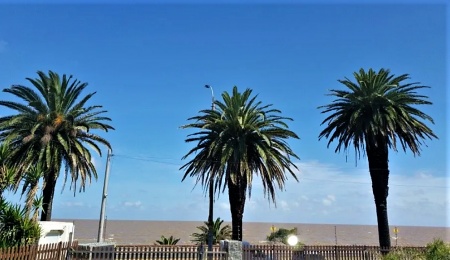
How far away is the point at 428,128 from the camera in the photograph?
2547cm

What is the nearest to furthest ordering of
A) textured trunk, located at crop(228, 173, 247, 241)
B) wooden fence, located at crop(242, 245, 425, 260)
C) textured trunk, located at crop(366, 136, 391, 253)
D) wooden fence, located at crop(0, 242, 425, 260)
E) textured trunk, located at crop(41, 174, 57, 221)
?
wooden fence, located at crop(0, 242, 425, 260), wooden fence, located at crop(242, 245, 425, 260), textured trunk, located at crop(228, 173, 247, 241), textured trunk, located at crop(41, 174, 57, 221), textured trunk, located at crop(366, 136, 391, 253)

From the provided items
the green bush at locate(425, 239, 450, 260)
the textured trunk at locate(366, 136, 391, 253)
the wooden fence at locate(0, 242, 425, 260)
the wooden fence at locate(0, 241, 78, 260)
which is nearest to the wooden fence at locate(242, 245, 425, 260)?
the wooden fence at locate(0, 242, 425, 260)

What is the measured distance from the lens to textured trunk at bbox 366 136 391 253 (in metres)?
24.5

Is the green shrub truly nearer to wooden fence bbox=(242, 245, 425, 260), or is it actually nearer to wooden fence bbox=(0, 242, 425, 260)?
wooden fence bbox=(0, 242, 425, 260)

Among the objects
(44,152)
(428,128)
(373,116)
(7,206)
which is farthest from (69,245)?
(428,128)

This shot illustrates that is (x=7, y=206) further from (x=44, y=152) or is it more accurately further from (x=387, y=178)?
(x=387, y=178)

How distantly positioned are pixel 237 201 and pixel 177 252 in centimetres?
753

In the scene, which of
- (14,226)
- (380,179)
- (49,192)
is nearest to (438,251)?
(380,179)

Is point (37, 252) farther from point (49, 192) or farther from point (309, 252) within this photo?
point (49, 192)

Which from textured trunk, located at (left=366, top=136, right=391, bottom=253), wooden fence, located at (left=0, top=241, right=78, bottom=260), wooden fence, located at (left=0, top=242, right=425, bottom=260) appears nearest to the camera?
wooden fence, located at (left=0, top=241, right=78, bottom=260)

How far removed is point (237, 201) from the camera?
24156 millimetres

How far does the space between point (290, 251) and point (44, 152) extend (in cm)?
1492

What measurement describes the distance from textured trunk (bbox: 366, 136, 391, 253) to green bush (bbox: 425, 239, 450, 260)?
8.76m

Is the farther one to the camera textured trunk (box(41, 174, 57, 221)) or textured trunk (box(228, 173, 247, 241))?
textured trunk (box(41, 174, 57, 221))
